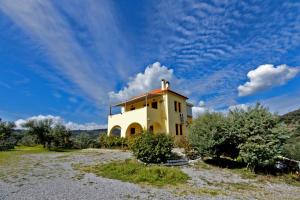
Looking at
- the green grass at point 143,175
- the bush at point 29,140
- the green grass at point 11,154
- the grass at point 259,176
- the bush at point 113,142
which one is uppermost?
the bush at point 29,140

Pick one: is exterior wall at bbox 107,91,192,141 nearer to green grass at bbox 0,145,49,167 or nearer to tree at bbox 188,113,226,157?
tree at bbox 188,113,226,157

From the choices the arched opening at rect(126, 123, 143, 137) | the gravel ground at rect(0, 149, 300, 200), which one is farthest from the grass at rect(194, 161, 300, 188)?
the arched opening at rect(126, 123, 143, 137)

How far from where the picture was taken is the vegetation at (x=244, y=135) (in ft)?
49.5

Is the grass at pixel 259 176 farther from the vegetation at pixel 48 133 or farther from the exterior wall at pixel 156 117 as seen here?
the vegetation at pixel 48 133

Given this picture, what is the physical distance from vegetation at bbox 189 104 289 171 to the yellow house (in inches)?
348

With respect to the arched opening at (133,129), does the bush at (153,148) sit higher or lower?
lower

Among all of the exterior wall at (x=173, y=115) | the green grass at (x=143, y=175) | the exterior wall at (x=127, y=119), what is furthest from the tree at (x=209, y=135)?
the exterior wall at (x=173, y=115)

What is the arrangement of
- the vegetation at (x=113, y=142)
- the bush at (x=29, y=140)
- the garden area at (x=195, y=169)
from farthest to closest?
the bush at (x=29, y=140) → the vegetation at (x=113, y=142) → the garden area at (x=195, y=169)

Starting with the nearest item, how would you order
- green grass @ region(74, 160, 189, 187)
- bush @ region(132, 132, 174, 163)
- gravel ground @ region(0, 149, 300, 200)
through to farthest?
gravel ground @ region(0, 149, 300, 200)
green grass @ region(74, 160, 189, 187)
bush @ region(132, 132, 174, 163)

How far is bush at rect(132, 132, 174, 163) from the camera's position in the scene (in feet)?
54.6

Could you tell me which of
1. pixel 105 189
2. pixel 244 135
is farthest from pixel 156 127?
pixel 105 189

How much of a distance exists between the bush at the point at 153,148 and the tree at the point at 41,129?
19439mm

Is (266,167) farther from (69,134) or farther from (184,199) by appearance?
(69,134)

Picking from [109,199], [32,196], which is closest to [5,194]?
[32,196]
